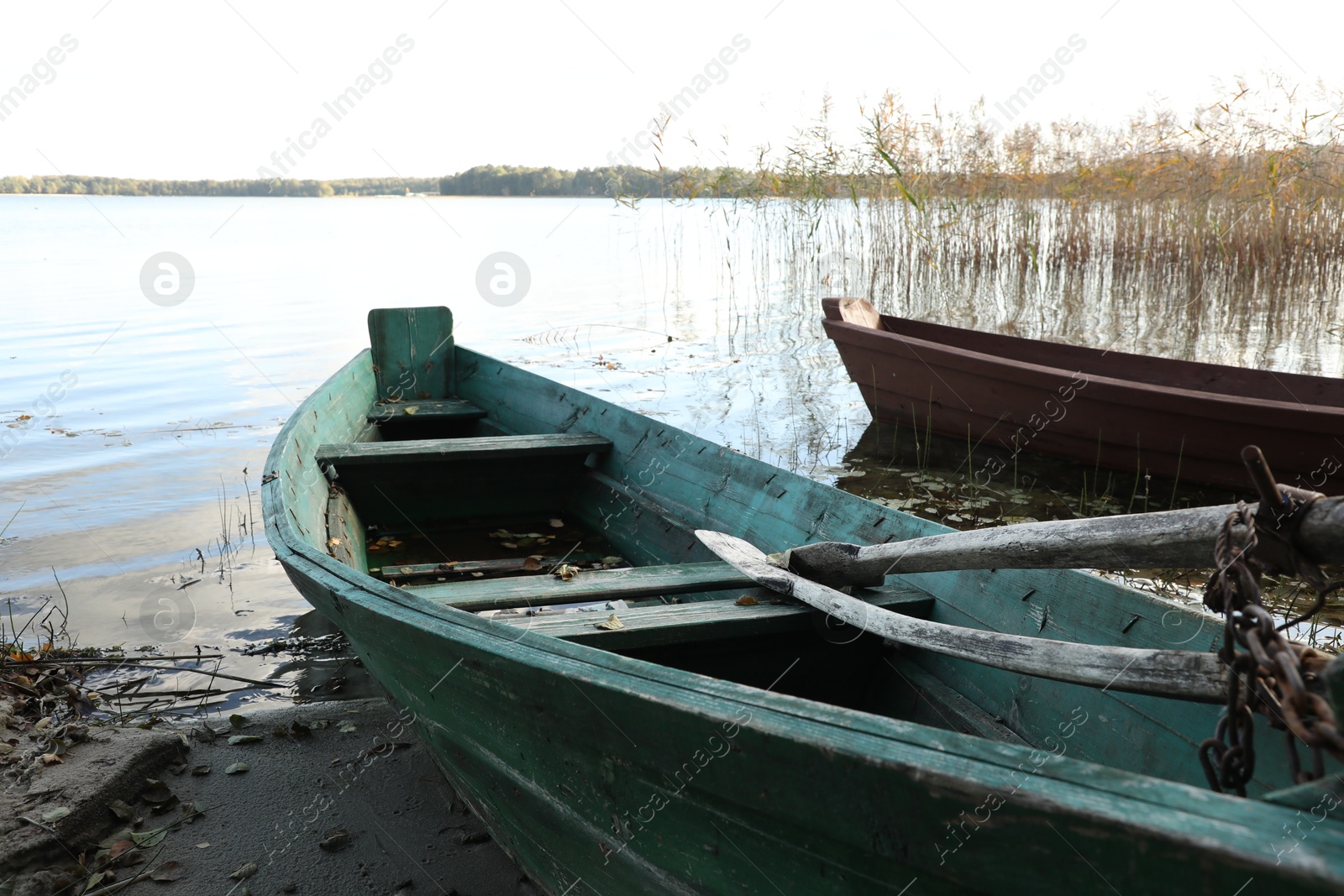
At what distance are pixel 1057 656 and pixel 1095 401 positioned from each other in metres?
3.64

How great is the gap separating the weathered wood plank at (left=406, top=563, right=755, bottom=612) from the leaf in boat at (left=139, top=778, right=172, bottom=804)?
2.93 feet

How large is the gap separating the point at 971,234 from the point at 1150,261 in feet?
6.62

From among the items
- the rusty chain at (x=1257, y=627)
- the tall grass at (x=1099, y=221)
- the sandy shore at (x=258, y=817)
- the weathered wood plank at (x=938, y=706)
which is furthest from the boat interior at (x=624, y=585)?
the tall grass at (x=1099, y=221)

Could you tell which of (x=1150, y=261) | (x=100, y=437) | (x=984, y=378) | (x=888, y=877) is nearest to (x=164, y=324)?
(x=100, y=437)

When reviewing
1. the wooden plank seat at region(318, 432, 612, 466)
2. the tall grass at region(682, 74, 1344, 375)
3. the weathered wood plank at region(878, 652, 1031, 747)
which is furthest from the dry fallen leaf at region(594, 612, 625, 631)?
the tall grass at region(682, 74, 1344, 375)

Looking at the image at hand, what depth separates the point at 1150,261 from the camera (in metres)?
10.0

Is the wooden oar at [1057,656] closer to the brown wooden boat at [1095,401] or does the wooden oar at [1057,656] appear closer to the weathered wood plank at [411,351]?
the brown wooden boat at [1095,401]

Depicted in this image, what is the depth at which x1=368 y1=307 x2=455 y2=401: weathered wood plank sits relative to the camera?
4.98 m

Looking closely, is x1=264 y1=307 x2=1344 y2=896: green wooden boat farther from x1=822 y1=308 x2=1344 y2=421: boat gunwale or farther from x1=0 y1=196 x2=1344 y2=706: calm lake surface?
x1=822 y1=308 x2=1344 y2=421: boat gunwale

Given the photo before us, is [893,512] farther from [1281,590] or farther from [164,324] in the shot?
[164,324]

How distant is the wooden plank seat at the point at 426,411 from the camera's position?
4602mm

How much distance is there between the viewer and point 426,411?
183 inches

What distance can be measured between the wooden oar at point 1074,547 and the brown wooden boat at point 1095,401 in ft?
9.32

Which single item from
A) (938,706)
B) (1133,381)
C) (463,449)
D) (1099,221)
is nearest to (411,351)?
(463,449)
